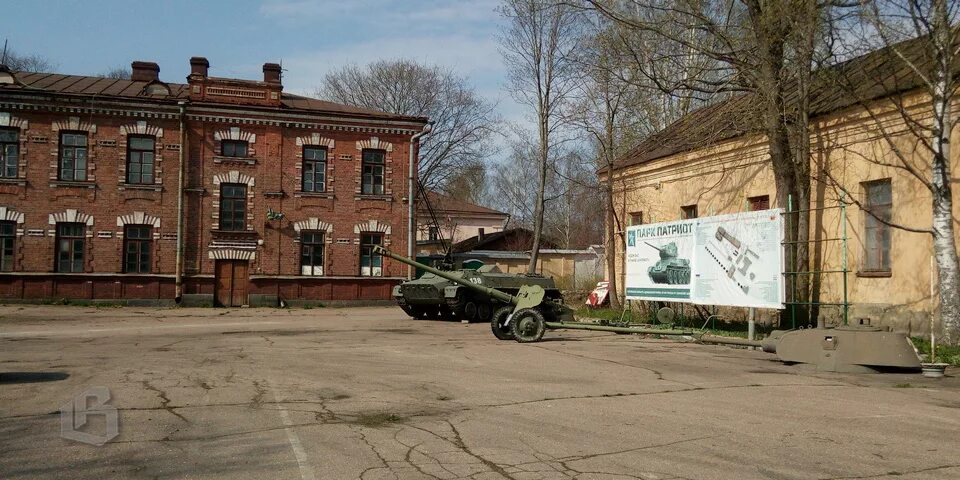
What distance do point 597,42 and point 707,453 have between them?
1752cm

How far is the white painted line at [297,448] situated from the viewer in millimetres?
6102

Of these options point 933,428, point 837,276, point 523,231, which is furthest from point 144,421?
point 523,231

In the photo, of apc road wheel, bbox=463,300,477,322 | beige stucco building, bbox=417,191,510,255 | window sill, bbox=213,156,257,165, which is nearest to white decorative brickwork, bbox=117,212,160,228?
window sill, bbox=213,156,257,165

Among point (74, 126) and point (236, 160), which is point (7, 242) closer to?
point (74, 126)

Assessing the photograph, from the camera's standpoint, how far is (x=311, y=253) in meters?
35.7

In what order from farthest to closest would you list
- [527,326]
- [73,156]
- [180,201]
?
[180,201]
[73,156]
[527,326]

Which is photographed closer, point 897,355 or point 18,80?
point 897,355

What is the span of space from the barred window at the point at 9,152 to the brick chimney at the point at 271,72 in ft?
33.1

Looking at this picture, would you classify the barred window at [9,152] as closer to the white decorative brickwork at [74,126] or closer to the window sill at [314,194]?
the white decorative brickwork at [74,126]

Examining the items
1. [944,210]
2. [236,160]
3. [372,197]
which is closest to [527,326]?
[944,210]

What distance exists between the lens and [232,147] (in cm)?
3522

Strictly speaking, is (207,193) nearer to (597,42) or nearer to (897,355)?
(597,42)

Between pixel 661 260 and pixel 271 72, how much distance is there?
2253 centimetres

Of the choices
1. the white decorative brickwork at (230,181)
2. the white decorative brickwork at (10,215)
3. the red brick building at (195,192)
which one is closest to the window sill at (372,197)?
the red brick building at (195,192)
